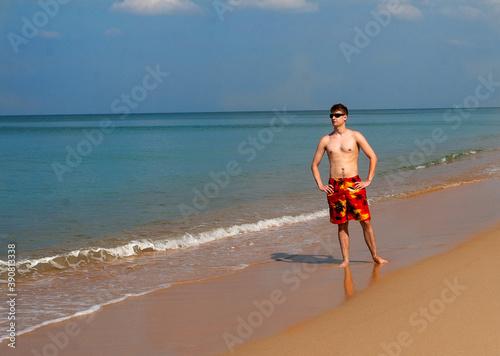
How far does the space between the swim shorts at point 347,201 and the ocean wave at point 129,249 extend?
3233 millimetres

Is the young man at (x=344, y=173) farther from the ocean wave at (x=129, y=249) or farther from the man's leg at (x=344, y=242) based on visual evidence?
the ocean wave at (x=129, y=249)

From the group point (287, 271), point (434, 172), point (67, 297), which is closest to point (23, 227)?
point (67, 297)

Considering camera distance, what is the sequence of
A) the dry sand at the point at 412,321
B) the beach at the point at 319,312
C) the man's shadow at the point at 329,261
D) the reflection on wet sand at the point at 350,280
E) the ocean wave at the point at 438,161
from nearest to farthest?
the dry sand at the point at 412,321 < the beach at the point at 319,312 < the reflection on wet sand at the point at 350,280 < the man's shadow at the point at 329,261 < the ocean wave at the point at 438,161

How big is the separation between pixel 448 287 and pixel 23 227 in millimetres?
7896

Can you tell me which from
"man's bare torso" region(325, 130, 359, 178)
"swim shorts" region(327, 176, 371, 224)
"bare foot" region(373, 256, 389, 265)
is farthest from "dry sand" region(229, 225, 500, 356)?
"man's bare torso" region(325, 130, 359, 178)

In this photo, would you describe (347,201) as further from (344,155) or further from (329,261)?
(329,261)

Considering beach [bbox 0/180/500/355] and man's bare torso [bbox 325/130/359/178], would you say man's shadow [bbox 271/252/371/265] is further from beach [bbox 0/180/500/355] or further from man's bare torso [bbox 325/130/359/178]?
man's bare torso [bbox 325/130/359/178]

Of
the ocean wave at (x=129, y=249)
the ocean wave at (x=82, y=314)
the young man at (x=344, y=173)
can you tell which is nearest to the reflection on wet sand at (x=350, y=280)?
the young man at (x=344, y=173)

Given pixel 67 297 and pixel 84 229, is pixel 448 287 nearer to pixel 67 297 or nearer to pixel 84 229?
pixel 67 297

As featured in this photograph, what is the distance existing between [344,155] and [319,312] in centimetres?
203

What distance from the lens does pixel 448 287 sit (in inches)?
180

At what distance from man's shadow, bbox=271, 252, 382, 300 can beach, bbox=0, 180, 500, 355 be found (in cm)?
1

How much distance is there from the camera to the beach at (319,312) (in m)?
3.71

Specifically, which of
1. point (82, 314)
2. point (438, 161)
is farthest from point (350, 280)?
point (438, 161)
